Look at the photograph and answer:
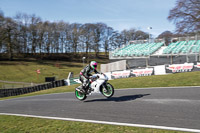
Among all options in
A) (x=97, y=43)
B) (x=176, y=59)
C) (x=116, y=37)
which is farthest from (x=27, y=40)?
(x=176, y=59)

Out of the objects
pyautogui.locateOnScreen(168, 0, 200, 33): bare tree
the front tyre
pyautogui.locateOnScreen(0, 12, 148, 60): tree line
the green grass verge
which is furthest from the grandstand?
pyautogui.locateOnScreen(0, 12, 148, 60): tree line

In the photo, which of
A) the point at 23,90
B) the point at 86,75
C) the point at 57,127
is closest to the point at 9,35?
the point at 23,90

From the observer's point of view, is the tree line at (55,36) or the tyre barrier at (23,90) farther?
the tree line at (55,36)

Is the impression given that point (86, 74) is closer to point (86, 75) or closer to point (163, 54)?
point (86, 75)

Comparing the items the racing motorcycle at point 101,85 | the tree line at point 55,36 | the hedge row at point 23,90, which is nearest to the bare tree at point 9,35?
the tree line at point 55,36

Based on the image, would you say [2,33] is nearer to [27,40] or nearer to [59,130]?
[27,40]

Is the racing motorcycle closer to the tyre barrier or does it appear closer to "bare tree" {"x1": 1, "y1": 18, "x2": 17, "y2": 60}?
the tyre barrier

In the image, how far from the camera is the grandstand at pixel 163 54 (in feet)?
87.7

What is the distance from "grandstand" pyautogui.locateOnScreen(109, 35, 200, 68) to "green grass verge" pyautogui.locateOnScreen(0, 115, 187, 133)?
23.0 m

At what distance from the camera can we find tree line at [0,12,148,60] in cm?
7725

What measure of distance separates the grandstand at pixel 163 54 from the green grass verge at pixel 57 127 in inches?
904

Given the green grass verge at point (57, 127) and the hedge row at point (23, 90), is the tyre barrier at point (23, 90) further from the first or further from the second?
the green grass verge at point (57, 127)

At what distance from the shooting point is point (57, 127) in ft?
19.2

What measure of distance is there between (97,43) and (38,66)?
1240 inches
